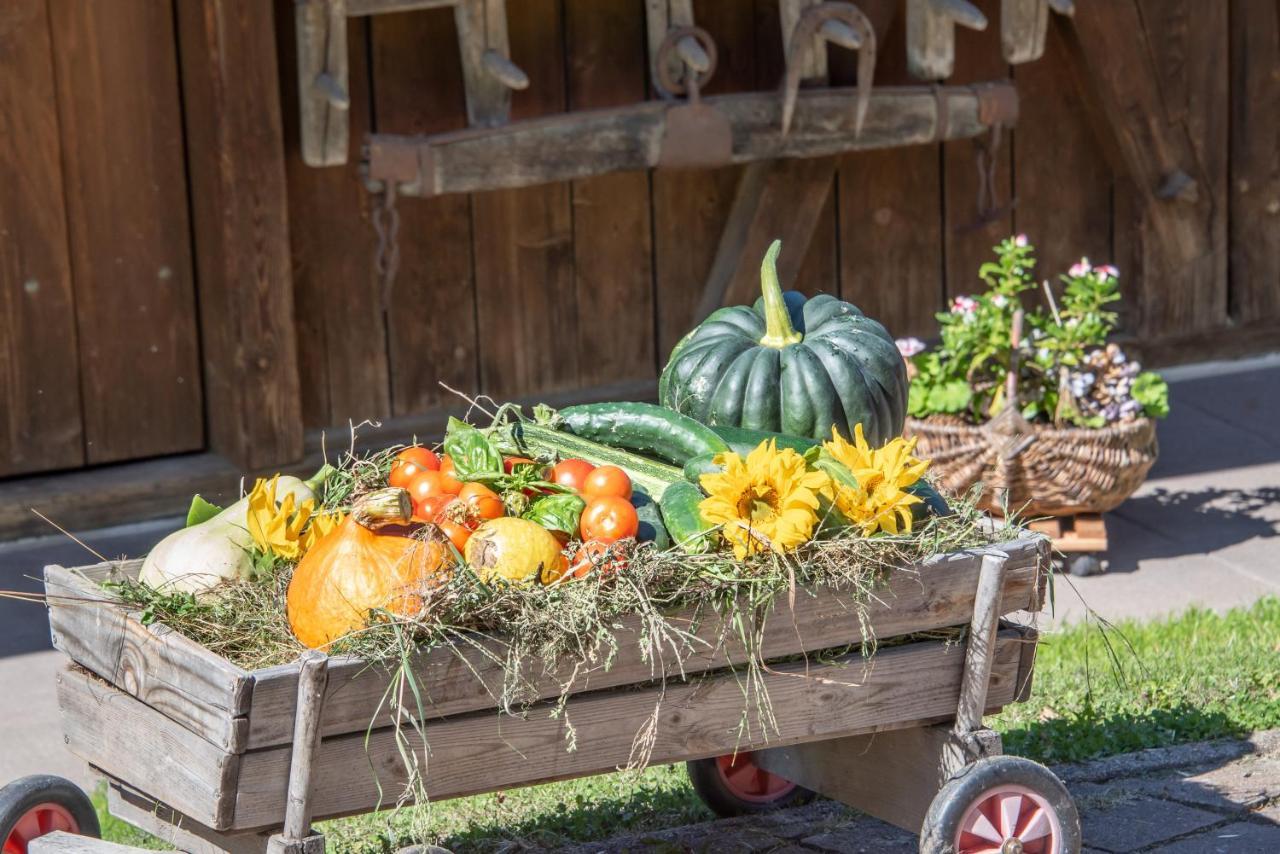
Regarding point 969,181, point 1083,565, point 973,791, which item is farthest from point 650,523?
point 969,181

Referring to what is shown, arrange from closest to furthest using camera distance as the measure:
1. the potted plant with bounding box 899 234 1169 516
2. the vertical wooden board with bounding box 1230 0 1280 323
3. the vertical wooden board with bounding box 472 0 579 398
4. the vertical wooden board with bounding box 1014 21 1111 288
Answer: the potted plant with bounding box 899 234 1169 516 < the vertical wooden board with bounding box 472 0 579 398 < the vertical wooden board with bounding box 1014 21 1111 288 < the vertical wooden board with bounding box 1230 0 1280 323

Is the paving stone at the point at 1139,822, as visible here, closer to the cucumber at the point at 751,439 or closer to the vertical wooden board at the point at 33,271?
the cucumber at the point at 751,439

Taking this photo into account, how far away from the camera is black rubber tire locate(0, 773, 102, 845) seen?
2.85 metres

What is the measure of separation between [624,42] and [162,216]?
157 centimetres

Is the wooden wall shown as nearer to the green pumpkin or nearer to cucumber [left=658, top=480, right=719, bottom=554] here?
the green pumpkin

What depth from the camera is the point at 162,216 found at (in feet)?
17.5

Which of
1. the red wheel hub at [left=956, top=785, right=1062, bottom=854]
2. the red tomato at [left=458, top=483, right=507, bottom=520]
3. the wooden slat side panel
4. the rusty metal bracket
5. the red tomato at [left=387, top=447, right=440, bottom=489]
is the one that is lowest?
the red wheel hub at [left=956, top=785, right=1062, bottom=854]

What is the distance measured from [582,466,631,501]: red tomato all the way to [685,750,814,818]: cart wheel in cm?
88

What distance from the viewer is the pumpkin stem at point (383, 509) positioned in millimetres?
2658

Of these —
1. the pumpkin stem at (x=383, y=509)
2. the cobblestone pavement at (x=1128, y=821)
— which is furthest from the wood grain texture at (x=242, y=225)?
the pumpkin stem at (x=383, y=509)

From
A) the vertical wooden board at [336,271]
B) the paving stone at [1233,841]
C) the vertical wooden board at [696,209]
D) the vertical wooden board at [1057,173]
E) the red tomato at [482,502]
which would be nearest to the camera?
the red tomato at [482,502]

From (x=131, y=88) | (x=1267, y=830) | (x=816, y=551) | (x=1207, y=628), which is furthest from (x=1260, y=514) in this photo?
(x=131, y=88)

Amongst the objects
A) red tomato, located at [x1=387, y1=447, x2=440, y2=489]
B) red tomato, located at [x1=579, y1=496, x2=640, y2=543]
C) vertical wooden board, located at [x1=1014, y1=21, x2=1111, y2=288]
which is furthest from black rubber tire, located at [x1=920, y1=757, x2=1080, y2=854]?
vertical wooden board, located at [x1=1014, y1=21, x2=1111, y2=288]

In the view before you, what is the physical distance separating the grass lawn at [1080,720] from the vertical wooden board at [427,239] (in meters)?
2.09
